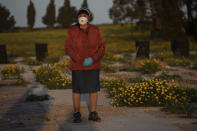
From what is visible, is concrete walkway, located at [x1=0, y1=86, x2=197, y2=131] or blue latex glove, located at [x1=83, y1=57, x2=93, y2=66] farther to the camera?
blue latex glove, located at [x1=83, y1=57, x2=93, y2=66]

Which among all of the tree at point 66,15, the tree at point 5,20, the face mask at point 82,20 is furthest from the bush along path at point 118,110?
the tree at point 66,15

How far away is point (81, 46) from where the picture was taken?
14.2ft

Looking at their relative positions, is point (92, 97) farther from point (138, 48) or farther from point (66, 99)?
point (138, 48)

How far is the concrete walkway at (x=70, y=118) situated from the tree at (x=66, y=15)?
57500 mm

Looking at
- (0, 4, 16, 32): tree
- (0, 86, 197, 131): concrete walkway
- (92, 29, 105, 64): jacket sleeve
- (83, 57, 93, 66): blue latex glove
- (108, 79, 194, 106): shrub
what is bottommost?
(0, 86, 197, 131): concrete walkway

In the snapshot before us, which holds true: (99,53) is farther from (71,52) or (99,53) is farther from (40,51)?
(40,51)

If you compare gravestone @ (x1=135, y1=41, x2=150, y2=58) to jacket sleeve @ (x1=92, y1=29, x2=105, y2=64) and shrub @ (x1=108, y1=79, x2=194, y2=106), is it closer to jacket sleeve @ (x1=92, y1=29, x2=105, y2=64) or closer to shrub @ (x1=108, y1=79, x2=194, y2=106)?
shrub @ (x1=108, y1=79, x2=194, y2=106)

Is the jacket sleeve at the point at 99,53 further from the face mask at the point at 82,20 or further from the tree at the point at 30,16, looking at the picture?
the tree at the point at 30,16

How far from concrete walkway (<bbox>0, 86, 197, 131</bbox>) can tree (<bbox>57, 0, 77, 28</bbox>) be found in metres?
57.5

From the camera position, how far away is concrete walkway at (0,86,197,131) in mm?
3961

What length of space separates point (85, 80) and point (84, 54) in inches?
17.0

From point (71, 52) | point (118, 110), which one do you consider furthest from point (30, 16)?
point (71, 52)

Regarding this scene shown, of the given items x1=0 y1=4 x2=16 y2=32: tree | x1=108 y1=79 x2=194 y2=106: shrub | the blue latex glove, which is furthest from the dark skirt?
x1=0 y1=4 x2=16 y2=32: tree

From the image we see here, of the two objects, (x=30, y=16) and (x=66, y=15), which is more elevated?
(x=66, y=15)
